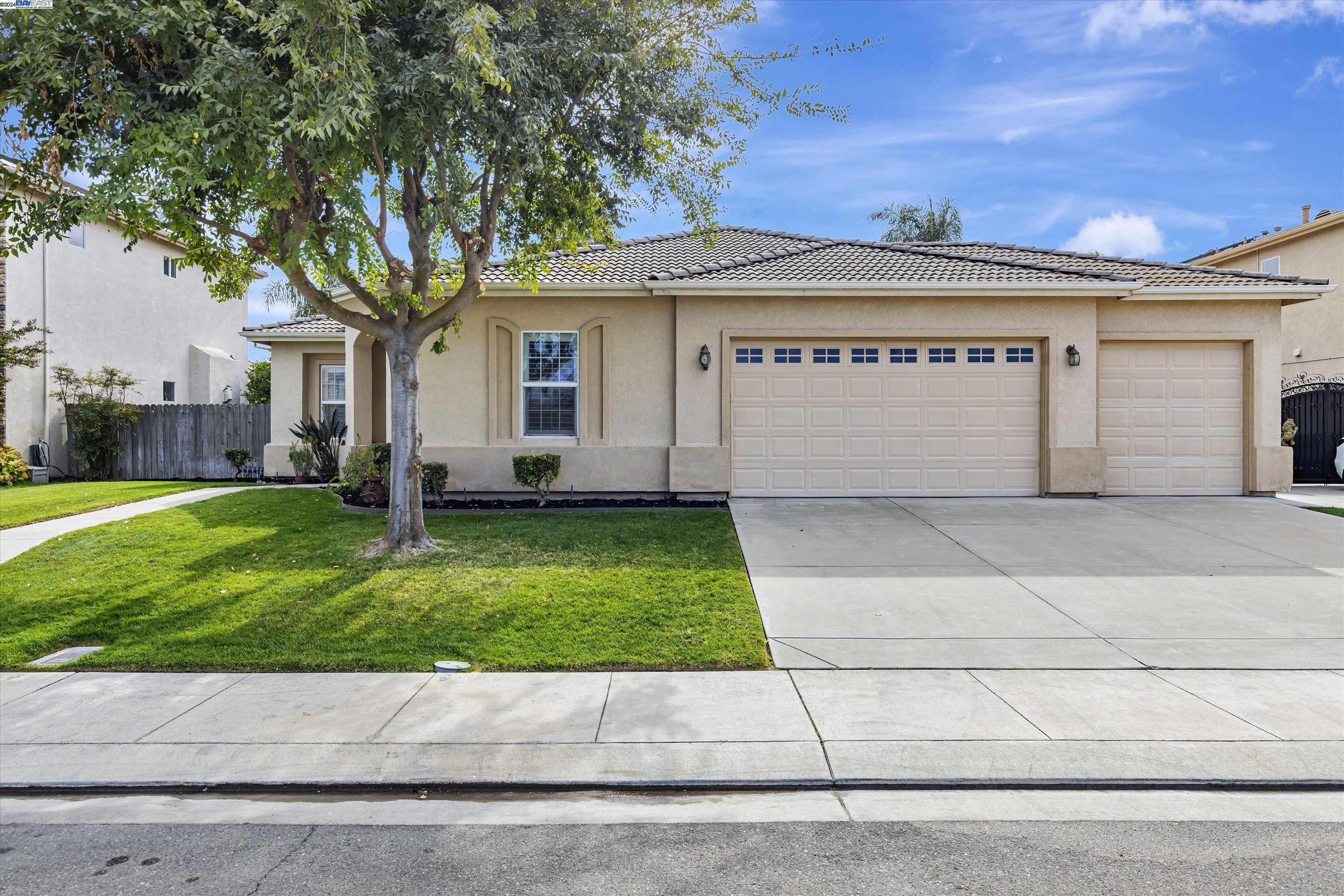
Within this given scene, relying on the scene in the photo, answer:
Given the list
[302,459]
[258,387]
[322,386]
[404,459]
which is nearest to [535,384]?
[404,459]

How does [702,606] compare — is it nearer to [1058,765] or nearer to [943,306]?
[1058,765]

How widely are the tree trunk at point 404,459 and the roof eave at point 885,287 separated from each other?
4.61 metres

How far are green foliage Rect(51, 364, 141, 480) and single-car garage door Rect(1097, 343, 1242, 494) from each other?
841 inches

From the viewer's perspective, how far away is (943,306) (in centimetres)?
1280

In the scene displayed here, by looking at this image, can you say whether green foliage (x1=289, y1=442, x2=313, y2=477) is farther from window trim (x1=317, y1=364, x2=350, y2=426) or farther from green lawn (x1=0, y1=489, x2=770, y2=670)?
green lawn (x1=0, y1=489, x2=770, y2=670)

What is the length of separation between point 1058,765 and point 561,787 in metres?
2.64

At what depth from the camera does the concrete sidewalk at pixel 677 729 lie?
402 centimetres

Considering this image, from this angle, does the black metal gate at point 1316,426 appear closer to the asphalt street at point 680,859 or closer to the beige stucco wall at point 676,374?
the beige stucco wall at point 676,374

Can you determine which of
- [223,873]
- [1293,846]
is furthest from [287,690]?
[1293,846]

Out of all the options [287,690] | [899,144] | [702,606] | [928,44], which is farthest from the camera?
[899,144]

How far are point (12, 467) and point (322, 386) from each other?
666 cm

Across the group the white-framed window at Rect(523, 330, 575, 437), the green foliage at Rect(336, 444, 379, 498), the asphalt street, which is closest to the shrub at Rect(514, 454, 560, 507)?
the white-framed window at Rect(523, 330, 575, 437)

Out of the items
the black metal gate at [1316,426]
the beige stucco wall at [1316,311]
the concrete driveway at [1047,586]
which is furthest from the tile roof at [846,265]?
the beige stucco wall at [1316,311]

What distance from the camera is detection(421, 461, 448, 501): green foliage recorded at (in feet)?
39.7
